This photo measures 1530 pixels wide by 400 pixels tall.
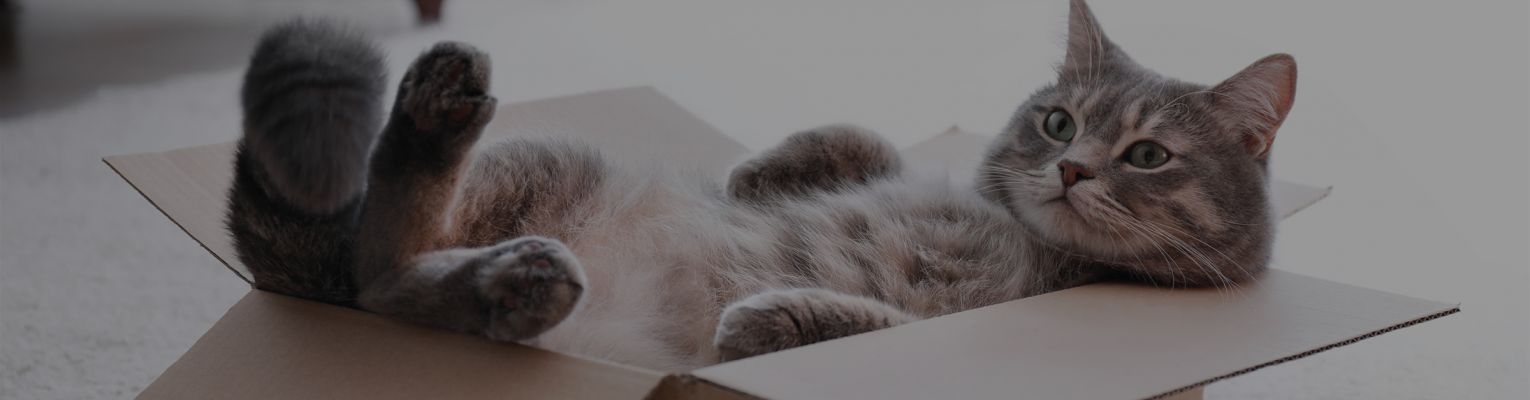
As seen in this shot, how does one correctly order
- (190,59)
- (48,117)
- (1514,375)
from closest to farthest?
(1514,375), (48,117), (190,59)

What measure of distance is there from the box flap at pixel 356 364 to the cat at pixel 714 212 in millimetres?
29

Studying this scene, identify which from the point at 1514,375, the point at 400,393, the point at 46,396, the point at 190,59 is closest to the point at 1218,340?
the point at 400,393

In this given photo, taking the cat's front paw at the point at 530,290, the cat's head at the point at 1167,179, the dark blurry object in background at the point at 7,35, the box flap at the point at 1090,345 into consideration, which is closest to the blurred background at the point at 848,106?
the dark blurry object in background at the point at 7,35

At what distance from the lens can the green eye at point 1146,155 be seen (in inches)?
61.1

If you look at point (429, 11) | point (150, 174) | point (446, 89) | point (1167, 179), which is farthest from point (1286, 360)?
point (429, 11)

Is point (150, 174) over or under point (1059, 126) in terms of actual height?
under

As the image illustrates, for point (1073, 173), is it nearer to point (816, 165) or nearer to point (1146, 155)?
point (1146, 155)

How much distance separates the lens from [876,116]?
11.5 feet

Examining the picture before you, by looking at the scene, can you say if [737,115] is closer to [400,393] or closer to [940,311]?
[940,311]

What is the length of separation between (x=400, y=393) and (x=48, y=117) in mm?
2435

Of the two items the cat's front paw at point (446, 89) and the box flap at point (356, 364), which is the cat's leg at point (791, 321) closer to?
the box flap at point (356, 364)

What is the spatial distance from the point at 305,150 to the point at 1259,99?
1106 mm

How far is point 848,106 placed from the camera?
3.56 meters

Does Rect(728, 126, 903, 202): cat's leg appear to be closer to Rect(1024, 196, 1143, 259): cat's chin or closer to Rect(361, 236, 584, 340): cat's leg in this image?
Rect(1024, 196, 1143, 259): cat's chin
